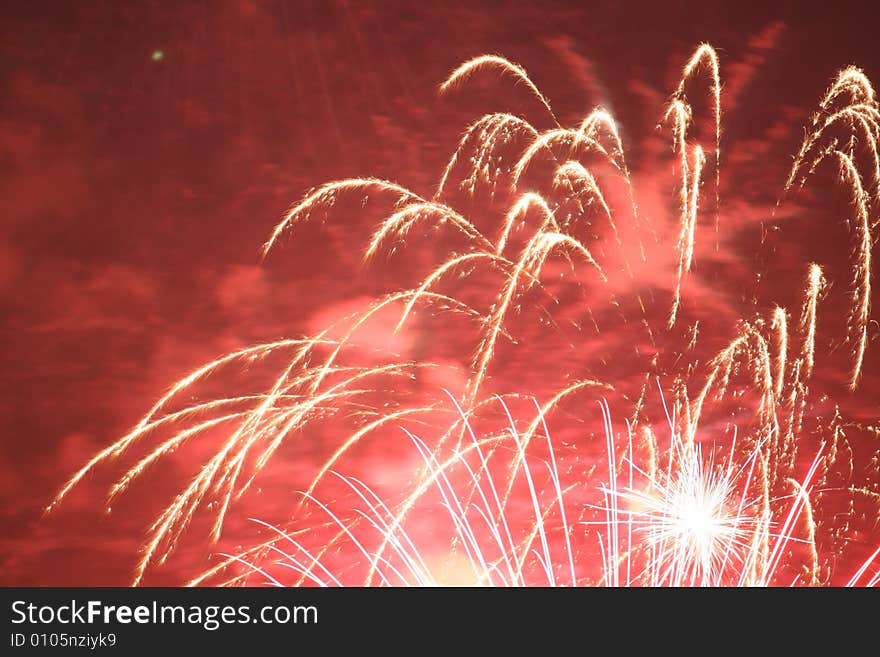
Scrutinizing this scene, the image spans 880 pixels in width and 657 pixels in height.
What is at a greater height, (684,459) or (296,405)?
(296,405)
